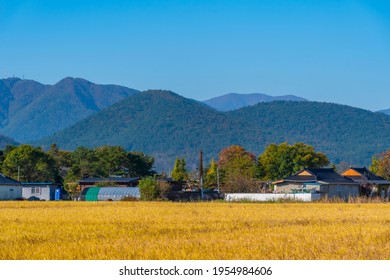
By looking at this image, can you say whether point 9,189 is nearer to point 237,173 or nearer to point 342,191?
point 237,173

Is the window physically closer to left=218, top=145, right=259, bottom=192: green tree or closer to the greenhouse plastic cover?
the greenhouse plastic cover

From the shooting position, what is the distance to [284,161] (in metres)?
93.1

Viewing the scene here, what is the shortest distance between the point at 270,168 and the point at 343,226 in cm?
6702

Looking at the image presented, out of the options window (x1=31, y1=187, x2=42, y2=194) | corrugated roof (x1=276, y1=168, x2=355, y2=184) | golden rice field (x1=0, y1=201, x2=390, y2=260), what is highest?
corrugated roof (x1=276, y1=168, x2=355, y2=184)

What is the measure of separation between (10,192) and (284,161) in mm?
36026

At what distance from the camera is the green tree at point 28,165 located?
287ft

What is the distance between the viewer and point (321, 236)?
850 inches

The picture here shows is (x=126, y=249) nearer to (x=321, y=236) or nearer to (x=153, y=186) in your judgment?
(x=321, y=236)

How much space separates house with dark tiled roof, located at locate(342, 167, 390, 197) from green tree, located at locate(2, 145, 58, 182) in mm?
35556

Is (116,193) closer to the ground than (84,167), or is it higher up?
closer to the ground

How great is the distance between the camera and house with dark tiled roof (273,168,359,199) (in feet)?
230

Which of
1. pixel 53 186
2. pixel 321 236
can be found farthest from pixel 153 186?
pixel 321 236

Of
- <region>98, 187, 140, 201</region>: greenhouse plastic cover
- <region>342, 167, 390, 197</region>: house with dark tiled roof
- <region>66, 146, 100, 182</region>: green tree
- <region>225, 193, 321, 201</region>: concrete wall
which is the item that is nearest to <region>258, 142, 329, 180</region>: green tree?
<region>342, 167, 390, 197</region>: house with dark tiled roof

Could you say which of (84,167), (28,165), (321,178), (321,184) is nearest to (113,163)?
(84,167)
